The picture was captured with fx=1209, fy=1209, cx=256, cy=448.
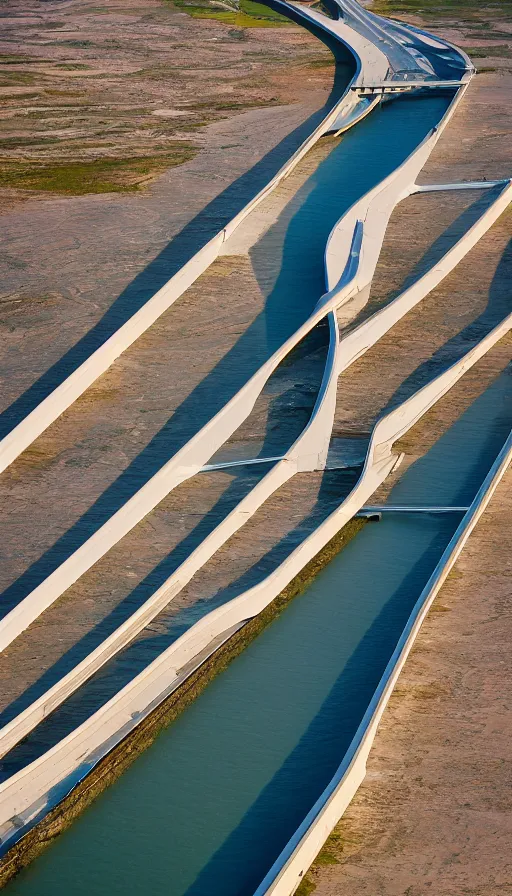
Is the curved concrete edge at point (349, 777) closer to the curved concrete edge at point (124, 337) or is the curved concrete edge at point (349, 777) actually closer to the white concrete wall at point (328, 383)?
the white concrete wall at point (328, 383)

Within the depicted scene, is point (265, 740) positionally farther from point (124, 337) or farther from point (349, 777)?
point (124, 337)

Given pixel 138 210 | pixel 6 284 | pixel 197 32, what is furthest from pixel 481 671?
pixel 197 32

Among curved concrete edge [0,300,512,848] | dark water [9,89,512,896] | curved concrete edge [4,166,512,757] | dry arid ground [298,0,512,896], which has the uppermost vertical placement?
curved concrete edge [4,166,512,757]

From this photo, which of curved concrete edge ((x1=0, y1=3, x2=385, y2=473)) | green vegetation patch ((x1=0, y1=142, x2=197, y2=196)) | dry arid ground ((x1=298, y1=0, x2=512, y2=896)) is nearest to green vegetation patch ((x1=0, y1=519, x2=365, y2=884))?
dry arid ground ((x1=298, y1=0, x2=512, y2=896))

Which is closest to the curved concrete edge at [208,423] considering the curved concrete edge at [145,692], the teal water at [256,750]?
the curved concrete edge at [145,692]

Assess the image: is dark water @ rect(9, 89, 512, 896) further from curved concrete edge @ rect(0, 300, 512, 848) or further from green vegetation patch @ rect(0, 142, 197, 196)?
green vegetation patch @ rect(0, 142, 197, 196)

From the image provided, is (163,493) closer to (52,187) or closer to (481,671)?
(481,671)
